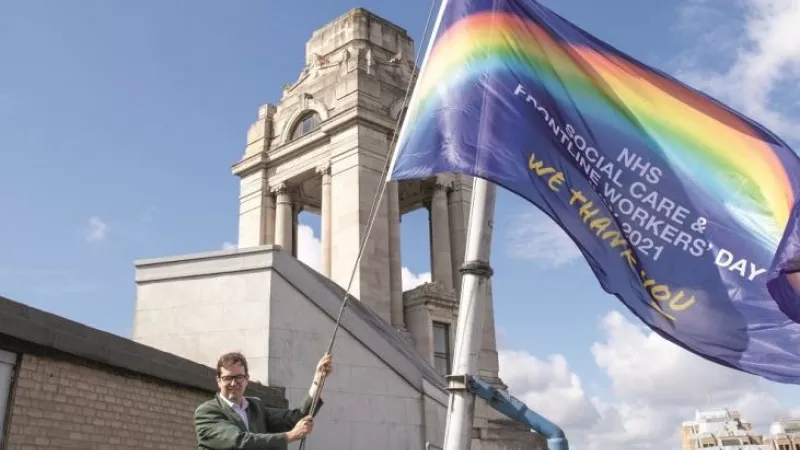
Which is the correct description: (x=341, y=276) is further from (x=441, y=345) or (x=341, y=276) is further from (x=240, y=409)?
(x=240, y=409)

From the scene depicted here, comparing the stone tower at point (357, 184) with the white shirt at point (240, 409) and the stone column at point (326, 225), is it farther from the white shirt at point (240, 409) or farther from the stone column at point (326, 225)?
the white shirt at point (240, 409)


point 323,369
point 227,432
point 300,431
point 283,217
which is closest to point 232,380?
point 227,432

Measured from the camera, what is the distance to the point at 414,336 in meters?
32.0

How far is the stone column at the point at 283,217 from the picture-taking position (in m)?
→ 38.4

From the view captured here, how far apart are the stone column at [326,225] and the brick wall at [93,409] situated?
2051 centimetres

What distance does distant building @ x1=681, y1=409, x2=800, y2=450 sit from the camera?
142375mm

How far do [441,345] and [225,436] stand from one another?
28355 millimetres

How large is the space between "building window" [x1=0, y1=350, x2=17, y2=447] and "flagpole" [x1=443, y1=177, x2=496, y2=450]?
222 inches

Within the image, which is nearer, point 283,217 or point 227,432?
point 227,432

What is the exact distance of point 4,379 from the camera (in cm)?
971

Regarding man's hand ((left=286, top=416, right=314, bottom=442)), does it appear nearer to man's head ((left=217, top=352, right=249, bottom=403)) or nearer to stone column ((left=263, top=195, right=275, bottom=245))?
man's head ((left=217, top=352, right=249, bottom=403))

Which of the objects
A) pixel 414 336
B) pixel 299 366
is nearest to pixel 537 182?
pixel 299 366

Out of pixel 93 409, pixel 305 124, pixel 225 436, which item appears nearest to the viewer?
pixel 225 436

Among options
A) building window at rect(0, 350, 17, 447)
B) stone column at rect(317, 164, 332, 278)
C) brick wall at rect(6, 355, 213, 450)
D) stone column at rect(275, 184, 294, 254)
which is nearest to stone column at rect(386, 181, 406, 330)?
stone column at rect(317, 164, 332, 278)
